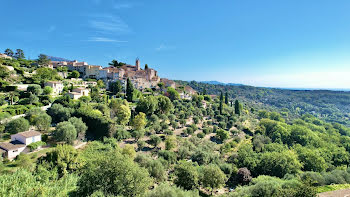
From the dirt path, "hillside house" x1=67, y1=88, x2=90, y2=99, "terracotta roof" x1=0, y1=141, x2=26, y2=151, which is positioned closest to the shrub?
"terracotta roof" x1=0, y1=141, x2=26, y2=151

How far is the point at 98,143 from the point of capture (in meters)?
30.4

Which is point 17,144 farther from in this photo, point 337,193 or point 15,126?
point 337,193

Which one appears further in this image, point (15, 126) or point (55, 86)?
point (55, 86)

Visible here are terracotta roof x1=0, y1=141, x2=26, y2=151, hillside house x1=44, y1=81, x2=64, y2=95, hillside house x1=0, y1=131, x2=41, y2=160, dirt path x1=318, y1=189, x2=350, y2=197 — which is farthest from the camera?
hillside house x1=44, y1=81, x2=64, y2=95

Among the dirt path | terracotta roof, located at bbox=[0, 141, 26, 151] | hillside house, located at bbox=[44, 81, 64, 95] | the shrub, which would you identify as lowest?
the dirt path

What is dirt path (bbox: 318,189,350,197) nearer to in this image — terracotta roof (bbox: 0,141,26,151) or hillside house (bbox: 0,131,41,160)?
hillside house (bbox: 0,131,41,160)

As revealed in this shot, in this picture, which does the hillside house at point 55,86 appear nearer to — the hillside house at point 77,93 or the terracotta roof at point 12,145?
the hillside house at point 77,93

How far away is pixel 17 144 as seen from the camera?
77.6 feet

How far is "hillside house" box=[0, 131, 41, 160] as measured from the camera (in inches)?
862

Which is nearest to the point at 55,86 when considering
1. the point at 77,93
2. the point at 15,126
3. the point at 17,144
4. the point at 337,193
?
the point at 77,93

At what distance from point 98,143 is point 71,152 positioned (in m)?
7.07

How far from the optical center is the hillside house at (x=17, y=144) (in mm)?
21891

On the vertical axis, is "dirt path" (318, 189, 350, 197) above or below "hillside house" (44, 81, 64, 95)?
below


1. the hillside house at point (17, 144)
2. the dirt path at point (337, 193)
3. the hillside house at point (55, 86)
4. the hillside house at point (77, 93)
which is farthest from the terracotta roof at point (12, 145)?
the dirt path at point (337, 193)
